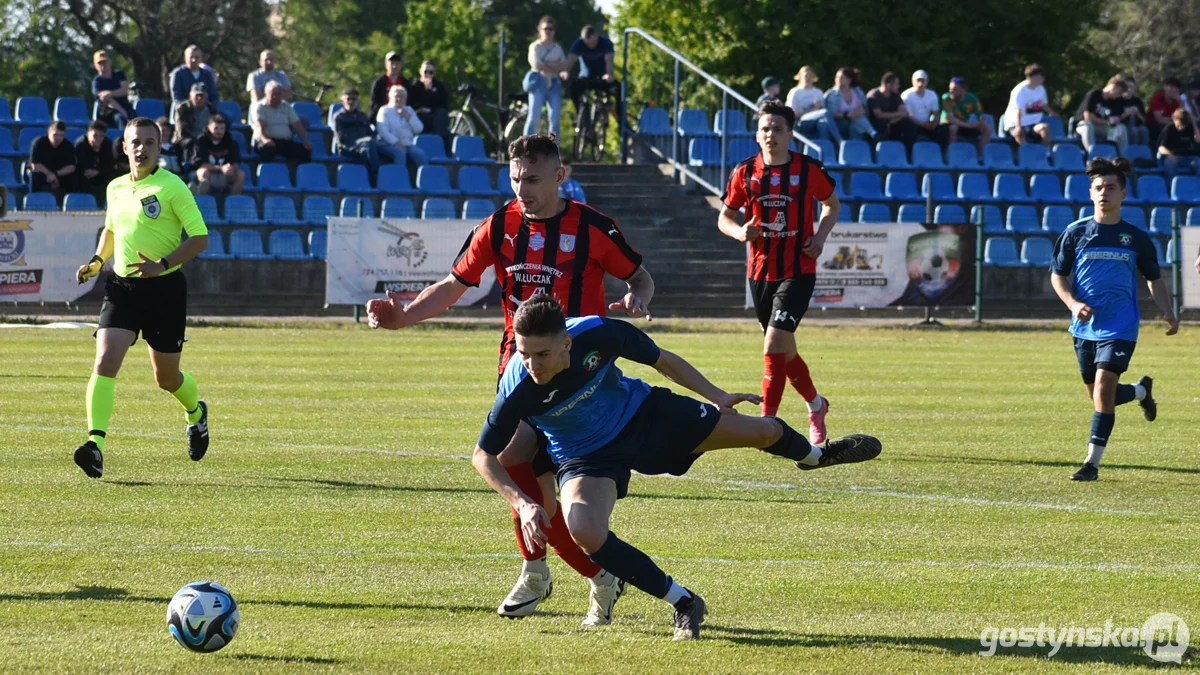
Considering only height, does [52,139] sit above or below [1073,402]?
above

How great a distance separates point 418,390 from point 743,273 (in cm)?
1191

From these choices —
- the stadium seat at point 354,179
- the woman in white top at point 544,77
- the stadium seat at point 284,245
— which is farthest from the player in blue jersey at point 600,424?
the stadium seat at point 354,179

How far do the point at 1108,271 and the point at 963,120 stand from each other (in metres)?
19.6

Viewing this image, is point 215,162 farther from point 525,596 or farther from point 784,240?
point 525,596

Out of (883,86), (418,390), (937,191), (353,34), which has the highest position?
(353,34)

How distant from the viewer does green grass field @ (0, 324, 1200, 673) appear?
5625mm

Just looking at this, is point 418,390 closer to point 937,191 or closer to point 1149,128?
point 937,191

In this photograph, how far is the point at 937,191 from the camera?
27.9 meters

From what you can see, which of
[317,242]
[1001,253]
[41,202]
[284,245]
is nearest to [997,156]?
[1001,253]

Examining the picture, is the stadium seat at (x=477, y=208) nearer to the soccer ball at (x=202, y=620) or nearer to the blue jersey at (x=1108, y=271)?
the blue jersey at (x=1108, y=271)

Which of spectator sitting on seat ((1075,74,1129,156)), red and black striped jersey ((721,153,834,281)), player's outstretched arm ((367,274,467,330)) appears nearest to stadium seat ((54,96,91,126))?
spectator sitting on seat ((1075,74,1129,156))

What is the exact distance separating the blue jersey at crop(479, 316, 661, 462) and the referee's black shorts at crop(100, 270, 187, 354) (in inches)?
161

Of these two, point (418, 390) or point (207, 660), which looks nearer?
point (207, 660)

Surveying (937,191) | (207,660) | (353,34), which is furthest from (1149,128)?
(353,34)
